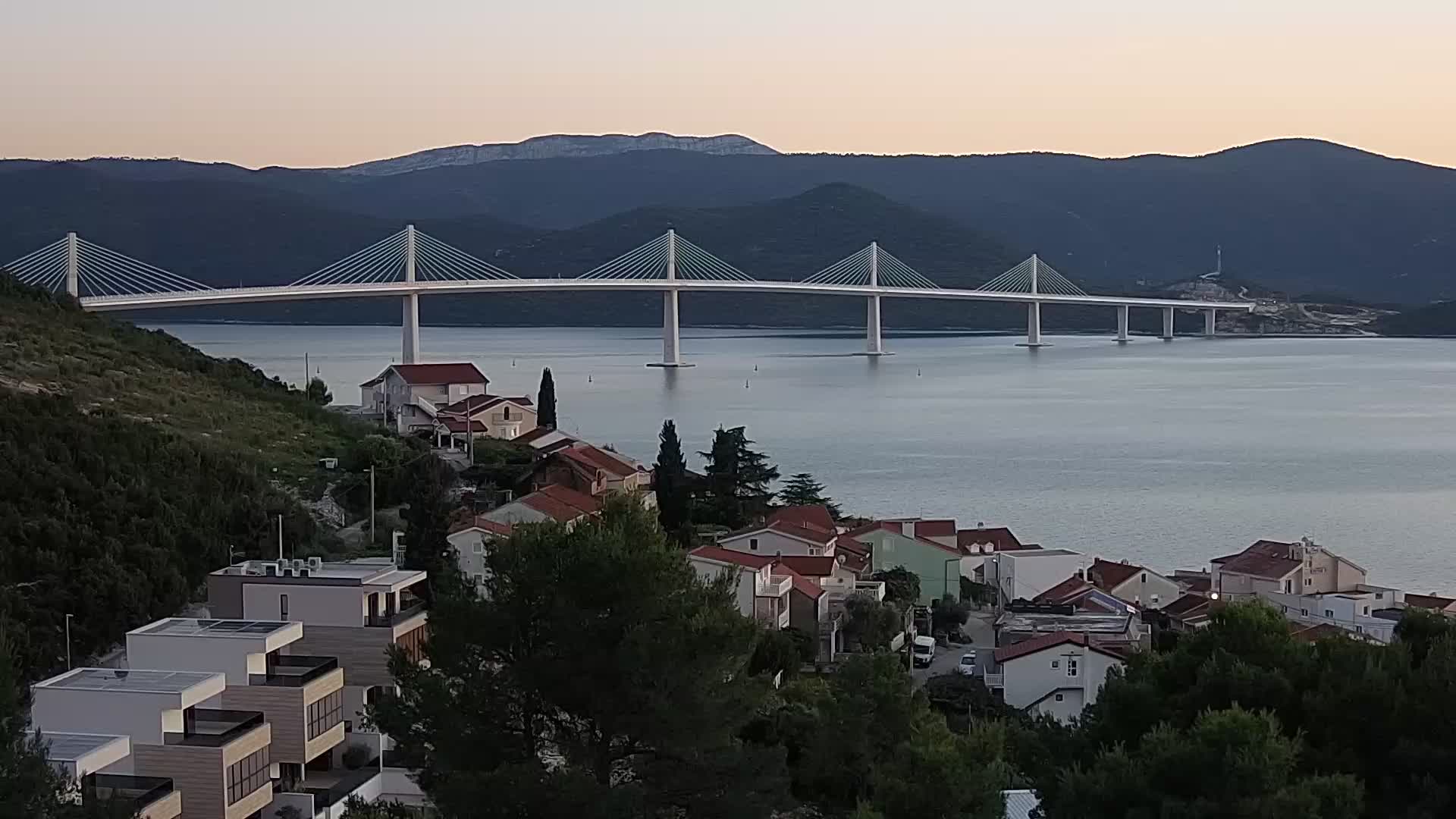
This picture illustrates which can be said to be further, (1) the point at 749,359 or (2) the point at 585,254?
(2) the point at 585,254

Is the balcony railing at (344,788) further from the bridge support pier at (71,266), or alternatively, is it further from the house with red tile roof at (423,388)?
the bridge support pier at (71,266)

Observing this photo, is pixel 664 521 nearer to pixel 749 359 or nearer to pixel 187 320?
pixel 749 359

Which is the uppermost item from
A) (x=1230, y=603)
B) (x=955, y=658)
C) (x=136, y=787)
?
(x=1230, y=603)

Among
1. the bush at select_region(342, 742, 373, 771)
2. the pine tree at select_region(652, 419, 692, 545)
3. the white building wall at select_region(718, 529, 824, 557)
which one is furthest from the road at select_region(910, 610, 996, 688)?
the bush at select_region(342, 742, 373, 771)

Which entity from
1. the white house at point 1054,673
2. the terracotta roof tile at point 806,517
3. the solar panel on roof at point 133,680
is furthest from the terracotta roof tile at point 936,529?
the solar panel on roof at point 133,680

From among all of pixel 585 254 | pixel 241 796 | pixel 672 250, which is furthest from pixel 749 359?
pixel 241 796

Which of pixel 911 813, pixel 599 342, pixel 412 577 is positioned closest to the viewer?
pixel 911 813
